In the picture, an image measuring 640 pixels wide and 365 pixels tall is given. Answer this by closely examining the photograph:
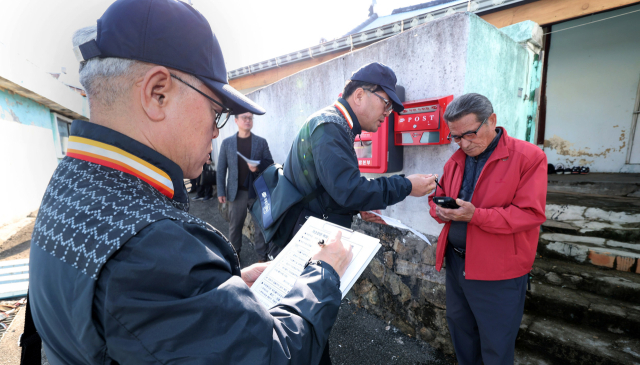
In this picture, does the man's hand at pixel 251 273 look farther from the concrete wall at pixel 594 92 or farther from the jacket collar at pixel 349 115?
the concrete wall at pixel 594 92

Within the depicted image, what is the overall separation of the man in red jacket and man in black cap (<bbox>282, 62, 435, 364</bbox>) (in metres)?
0.34

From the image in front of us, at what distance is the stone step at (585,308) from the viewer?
2242mm

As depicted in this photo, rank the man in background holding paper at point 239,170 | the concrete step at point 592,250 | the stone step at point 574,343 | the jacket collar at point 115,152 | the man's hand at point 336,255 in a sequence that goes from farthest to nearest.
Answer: the man in background holding paper at point 239,170 < the concrete step at point 592,250 < the stone step at point 574,343 < the man's hand at point 336,255 < the jacket collar at point 115,152

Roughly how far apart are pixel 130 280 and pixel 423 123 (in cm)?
228

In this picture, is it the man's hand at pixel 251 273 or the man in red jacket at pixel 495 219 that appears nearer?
the man's hand at pixel 251 273

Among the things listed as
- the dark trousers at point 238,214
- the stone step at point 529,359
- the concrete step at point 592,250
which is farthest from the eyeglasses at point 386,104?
the dark trousers at point 238,214

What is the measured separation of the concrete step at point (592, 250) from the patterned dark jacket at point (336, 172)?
2.39 m

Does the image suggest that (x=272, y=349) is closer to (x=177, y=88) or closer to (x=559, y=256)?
(x=177, y=88)

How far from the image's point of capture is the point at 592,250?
9.22 feet

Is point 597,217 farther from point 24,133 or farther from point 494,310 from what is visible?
point 24,133

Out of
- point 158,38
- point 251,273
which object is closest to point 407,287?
point 251,273

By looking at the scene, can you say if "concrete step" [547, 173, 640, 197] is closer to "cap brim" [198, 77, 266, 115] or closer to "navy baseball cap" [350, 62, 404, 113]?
"navy baseball cap" [350, 62, 404, 113]

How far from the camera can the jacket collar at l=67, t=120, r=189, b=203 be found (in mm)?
682

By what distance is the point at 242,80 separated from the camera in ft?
29.6
